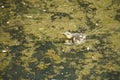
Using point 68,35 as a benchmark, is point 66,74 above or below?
below

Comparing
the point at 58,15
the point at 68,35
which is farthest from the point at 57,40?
the point at 58,15

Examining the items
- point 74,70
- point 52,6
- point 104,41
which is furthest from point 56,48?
point 52,6

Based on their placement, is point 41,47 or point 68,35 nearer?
point 41,47

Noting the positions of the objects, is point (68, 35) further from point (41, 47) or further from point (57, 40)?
point (41, 47)

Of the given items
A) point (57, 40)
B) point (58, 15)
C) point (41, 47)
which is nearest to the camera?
point (41, 47)

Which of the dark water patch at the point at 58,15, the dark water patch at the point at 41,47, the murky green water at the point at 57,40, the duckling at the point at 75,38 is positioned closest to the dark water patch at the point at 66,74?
the murky green water at the point at 57,40

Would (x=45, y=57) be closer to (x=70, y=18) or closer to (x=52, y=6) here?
(x=70, y=18)

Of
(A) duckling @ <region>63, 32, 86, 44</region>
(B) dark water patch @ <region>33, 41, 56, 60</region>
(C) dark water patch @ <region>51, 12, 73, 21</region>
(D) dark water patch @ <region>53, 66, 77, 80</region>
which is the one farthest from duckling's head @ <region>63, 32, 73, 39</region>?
(D) dark water patch @ <region>53, 66, 77, 80</region>
